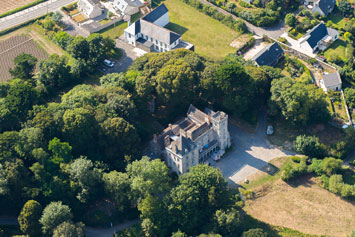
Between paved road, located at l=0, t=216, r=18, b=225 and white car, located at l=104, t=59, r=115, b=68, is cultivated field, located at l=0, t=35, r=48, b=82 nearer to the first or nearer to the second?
white car, located at l=104, t=59, r=115, b=68

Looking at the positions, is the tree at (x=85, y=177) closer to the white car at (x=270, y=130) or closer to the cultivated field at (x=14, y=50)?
the white car at (x=270, y=130)

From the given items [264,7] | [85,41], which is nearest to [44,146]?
[85,41]

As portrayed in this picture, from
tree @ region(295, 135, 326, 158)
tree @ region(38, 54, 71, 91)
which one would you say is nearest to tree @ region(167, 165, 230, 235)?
tree @ region(295, 135, 326, 158)

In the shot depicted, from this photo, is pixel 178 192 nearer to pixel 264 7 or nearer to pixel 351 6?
pixel 264 7

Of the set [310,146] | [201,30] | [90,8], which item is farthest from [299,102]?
[90,8]

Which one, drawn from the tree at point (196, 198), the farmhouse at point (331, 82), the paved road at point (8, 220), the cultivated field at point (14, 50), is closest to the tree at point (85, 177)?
the paved road at point (8, 220)
